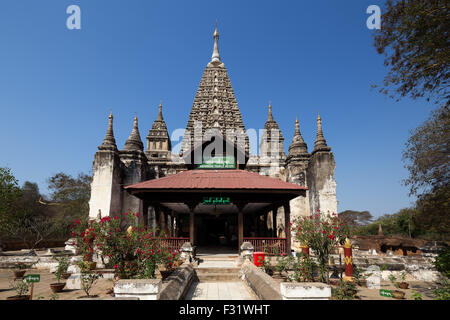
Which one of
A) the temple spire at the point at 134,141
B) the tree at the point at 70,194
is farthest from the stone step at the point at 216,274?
the tree at the point at 70,194

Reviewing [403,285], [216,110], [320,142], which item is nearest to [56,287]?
[403,285]

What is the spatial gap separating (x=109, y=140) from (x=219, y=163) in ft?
22.9

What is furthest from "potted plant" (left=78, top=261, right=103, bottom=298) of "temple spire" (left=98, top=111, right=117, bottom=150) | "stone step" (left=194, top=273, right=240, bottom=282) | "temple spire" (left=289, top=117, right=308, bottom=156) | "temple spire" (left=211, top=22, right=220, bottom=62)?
"temple spire" (left=211, top=22, right=220, bottom=62)

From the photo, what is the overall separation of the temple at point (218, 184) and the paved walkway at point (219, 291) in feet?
11.7

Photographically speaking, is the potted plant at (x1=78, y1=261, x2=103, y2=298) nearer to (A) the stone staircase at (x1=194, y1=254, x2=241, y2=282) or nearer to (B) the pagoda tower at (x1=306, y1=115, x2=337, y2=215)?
(A) the stone staircase at (x1=194, y1=254, x2=241, y2=282)

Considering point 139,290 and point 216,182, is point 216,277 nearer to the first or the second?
point 216,182

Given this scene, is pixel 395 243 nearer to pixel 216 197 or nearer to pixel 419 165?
pixel 419 165

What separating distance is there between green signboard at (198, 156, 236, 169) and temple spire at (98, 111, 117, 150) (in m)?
5.39

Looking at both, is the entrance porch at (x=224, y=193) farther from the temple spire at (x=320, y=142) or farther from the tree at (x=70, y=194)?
the tree at (x=70, y=194)

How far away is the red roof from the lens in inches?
470

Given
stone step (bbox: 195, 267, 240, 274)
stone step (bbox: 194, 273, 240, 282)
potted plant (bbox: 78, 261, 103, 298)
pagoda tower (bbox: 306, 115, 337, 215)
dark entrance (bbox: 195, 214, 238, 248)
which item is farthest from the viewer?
dark entrance (bbox: 195, 214, 238, 248)

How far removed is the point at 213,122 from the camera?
2630cm

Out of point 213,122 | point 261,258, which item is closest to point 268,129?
point 213,122
